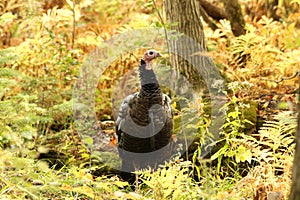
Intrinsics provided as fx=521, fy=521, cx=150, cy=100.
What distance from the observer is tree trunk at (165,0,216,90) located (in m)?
6.27

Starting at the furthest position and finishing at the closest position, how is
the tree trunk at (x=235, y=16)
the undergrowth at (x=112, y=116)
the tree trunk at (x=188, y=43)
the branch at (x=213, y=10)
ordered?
the branch at (x=213, y=10) < the tree trunk at (x=235, y=16) < the tree trunk at (x=188, y=43) < the undergrowth at (x=112, y=116)

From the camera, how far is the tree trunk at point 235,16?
25.8 ft

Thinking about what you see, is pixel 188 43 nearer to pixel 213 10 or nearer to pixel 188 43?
pixel 188 43

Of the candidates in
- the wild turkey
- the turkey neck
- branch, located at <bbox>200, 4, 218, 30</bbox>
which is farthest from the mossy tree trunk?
branch, located at <bbox>200, 4, 218, 30</bbox>

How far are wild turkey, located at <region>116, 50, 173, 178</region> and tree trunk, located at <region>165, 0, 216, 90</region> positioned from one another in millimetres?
985

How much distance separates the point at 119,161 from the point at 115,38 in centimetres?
281

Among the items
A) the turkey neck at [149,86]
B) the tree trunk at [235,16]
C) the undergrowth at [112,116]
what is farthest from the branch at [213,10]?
the turkey neck at [149,86]

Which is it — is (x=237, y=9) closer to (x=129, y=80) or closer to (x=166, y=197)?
(x=129, y=80)

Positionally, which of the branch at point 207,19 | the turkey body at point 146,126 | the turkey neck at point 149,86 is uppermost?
the branch at point 207,19

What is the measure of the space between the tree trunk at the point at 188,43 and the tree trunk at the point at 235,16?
63.3 inches

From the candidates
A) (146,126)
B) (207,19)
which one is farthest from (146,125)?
(207,19)

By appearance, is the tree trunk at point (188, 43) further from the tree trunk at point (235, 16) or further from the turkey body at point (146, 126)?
the tree trunk at point (235, 16)

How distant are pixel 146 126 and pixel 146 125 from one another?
2 centimetres

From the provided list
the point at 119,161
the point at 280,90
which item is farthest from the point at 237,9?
the point at 119,161
